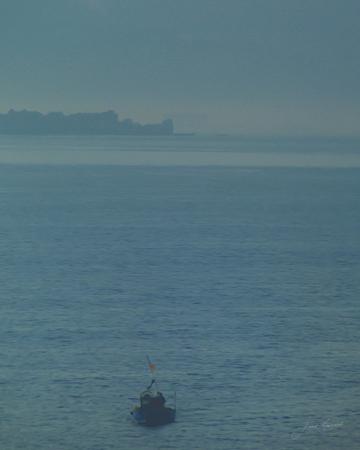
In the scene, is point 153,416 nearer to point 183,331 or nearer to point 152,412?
point 152,412

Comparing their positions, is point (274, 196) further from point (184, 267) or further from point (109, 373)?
point (109, 373)

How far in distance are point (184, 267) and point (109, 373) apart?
7.30 metres

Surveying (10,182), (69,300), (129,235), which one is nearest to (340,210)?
(129,235)

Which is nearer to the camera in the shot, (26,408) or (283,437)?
(283,437)

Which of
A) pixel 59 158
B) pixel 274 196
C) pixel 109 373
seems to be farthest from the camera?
pixel 59 158

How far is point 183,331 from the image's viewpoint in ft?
32.5

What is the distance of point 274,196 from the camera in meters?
34.2

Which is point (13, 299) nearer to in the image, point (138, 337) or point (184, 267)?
point (138, 337)

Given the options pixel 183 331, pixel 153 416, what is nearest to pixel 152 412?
pixel 153 416

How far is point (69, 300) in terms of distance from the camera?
11.9 meters

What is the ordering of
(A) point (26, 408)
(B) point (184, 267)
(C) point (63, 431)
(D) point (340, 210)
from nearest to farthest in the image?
(C) point (63, 431), (A) point (26, 408), (B) point (184, 267), (D) point (340, 210)

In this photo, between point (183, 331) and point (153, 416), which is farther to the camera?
point (183, 331)

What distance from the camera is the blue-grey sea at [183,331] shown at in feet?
21.5

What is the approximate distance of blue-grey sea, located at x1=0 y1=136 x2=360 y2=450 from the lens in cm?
657
